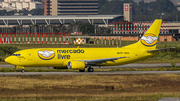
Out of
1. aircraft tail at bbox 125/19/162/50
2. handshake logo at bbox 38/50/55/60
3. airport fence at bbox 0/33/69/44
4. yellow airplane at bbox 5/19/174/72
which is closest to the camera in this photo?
yellow airplane at bbox 5/19/174/72

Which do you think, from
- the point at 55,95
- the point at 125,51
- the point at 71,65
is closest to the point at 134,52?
the point at 125,51

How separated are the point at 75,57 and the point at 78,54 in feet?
1.96

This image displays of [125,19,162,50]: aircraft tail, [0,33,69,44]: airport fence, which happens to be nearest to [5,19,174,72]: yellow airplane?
[125,19,162,50]: aircraft tail

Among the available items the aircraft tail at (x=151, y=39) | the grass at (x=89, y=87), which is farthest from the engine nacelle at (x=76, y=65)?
the aircraft tail at (x=151, y=39)

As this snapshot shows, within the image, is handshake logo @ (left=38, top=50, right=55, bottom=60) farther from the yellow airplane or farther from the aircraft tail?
the aircraft tail

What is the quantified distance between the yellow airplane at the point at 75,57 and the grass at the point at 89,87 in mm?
4881

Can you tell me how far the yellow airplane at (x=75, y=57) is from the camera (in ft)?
142

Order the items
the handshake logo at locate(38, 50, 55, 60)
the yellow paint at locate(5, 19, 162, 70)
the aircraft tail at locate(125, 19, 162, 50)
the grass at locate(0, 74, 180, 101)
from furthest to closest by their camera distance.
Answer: the aircraft tail at locate(125, 19, 162, 50) → the handshake logo at locate(38, 50, 55, 60) → the yellow paint at locate(5, 19, 162, 70) → the grass at locate(0, 74, 180, 101)

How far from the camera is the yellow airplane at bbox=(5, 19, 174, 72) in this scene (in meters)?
43.3

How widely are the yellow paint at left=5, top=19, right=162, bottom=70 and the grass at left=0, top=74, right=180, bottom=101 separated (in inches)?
205

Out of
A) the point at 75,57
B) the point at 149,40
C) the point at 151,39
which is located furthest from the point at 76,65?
the point at 151,39

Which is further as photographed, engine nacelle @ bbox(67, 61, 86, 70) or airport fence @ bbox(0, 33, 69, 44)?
airport fence @ bbox(0, 33, 69, 44)

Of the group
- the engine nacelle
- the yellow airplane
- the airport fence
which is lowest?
the engine nacelle

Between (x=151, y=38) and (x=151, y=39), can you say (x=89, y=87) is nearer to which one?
(x=151, y=39)
